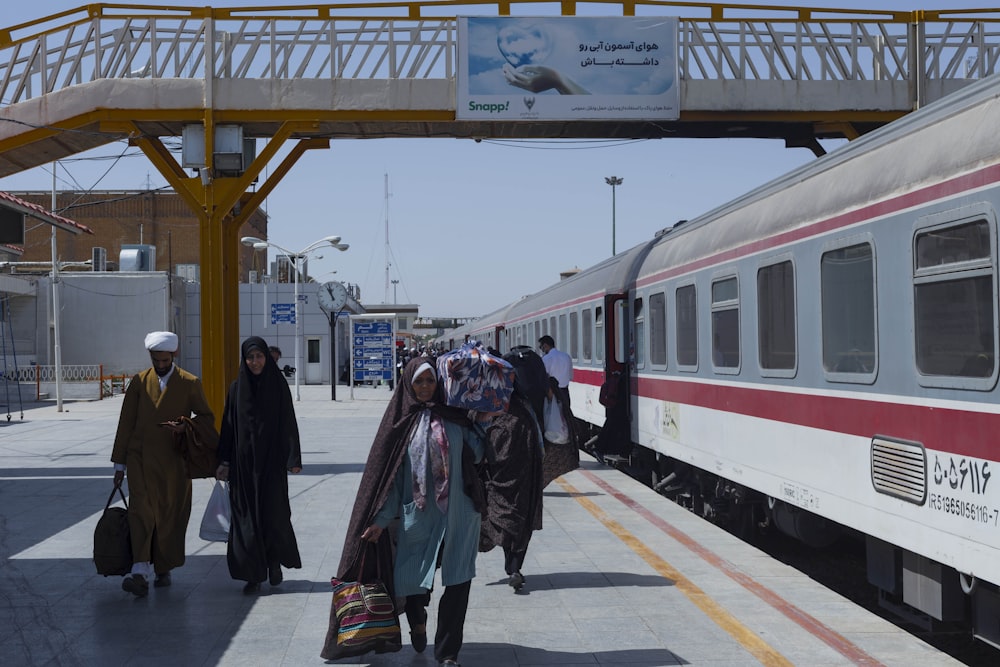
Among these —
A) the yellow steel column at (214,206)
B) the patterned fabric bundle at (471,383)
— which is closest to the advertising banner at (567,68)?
the yellow steel column at (214,206)

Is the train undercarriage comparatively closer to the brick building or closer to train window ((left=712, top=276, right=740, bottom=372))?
train window ((left=712, top=276, right=740, bottom=372))

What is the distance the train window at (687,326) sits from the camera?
11.8 meters

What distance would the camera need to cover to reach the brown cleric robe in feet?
25.8

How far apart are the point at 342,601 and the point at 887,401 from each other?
3.37 metres

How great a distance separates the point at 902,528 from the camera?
6645mm

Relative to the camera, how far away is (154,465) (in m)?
7.88

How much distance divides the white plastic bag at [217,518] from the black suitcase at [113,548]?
59 centimetres

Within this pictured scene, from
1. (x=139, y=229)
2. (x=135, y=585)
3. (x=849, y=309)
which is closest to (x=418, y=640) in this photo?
(x=135, y=585)

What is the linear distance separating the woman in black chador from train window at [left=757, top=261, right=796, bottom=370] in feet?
12.2

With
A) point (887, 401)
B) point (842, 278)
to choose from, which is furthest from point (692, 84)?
point (887, 401)

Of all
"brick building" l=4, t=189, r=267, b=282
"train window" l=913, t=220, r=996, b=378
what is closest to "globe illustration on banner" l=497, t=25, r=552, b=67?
"train window" l=913, t=220, r=996, b=378

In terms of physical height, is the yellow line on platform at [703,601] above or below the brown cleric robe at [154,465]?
below

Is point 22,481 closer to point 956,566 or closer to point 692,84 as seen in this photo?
point 692,84

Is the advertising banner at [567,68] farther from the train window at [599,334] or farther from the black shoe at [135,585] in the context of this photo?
the black shoe at [135,585]
